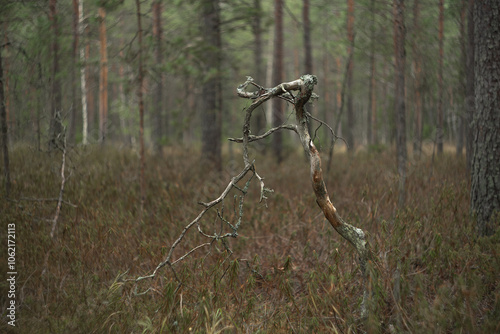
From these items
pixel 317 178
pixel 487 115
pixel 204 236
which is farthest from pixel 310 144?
pixel 487 115

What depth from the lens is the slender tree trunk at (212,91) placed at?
25.4 feet

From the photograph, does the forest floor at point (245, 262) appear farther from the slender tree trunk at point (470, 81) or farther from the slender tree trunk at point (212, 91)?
the slender tree trunk at point (212, 91)

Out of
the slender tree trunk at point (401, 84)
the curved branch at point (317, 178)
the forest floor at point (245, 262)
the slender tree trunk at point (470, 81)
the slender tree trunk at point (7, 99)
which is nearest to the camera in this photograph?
the curved branch at point (317, 178)

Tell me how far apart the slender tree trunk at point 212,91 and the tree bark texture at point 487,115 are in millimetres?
5030

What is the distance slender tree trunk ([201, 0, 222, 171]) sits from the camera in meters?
7.75

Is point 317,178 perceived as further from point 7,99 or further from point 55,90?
point 55,90

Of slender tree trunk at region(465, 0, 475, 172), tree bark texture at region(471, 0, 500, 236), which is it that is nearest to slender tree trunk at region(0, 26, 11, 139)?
tree bark texture at region(471, 0, 500, 236)

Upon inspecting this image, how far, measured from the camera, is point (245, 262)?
4016 millimetres

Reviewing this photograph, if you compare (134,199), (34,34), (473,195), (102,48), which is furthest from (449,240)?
(102,48)

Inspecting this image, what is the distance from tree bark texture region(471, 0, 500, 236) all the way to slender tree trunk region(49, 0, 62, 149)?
5375mm

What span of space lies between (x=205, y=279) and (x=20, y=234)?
2.83 metres

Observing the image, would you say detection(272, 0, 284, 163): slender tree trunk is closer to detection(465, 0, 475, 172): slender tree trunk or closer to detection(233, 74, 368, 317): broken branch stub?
detection(465, 0, 475, 172): slender tree trunk

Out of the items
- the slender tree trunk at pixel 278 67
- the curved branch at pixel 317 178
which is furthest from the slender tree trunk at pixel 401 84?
the slender tree trunk at pixel 278 67

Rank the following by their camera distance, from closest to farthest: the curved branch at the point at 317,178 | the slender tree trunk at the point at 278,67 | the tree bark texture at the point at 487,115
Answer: the curved branch at the point at 317,178, the tree bark texture at the point at 487,115, the slender tree trunk at the point at 278,67
